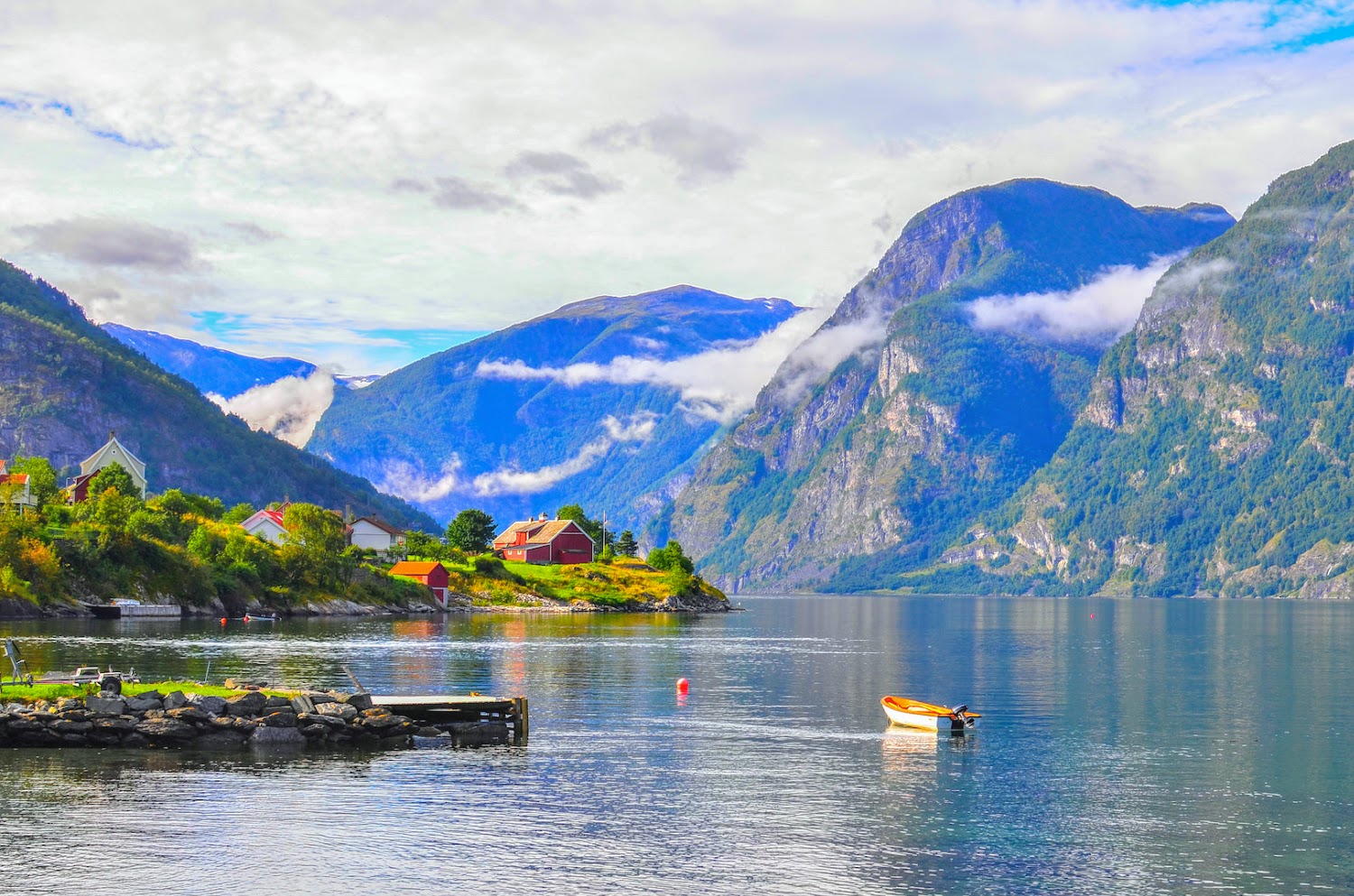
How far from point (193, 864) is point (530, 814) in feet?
39.3

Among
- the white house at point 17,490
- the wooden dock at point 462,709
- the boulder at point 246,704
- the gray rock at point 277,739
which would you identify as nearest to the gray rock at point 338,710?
the gray rock at point 277,739

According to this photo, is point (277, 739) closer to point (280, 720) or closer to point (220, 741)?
point (280, 720)

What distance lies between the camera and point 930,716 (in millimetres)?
72125

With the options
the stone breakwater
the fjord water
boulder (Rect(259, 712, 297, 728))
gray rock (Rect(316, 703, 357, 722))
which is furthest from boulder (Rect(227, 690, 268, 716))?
the fjord water

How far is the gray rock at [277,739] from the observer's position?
205 ft

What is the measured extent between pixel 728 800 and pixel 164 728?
1013 inches

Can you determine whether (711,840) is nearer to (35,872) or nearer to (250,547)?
(35,872)

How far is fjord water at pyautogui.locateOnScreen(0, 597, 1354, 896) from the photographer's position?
41969mm

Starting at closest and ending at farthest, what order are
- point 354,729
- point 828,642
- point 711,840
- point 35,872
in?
1. point 35,872
2. point 711,840
3. point 354,729
4. point 828,642

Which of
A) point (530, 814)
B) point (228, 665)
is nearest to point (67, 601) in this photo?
point (228, 665)

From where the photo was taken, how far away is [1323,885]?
41594 millimetres

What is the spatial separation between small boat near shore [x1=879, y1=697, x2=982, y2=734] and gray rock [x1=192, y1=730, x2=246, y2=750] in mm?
32932

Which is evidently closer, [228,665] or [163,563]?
[228,665]

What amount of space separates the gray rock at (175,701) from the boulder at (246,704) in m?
1.88
